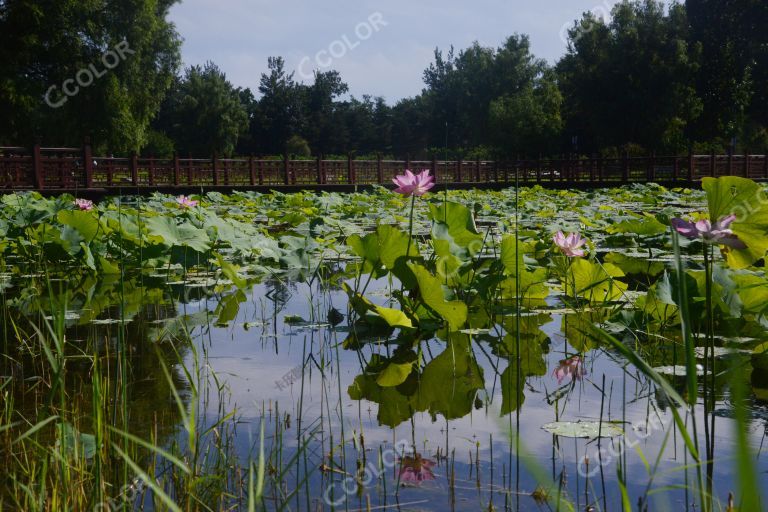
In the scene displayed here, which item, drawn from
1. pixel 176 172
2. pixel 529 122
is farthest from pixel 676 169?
pixel 529 122

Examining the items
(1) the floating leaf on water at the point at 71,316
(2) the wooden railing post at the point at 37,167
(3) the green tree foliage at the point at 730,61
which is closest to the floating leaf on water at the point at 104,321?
(1) the floating leaf on water at the point at 71,316

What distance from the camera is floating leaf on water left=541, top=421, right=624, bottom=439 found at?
4.60 ft

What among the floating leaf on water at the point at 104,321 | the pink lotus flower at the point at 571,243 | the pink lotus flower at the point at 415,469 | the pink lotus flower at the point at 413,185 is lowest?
the pink lotus flower at the point at 415,469

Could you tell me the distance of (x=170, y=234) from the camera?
3.13 m

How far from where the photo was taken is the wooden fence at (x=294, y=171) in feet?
44.5

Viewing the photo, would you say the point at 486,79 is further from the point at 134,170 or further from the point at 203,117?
the point at 134,170

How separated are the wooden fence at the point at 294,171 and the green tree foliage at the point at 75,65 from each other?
7.78 feet

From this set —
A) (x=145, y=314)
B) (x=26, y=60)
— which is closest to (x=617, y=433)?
(x=145, y=314)

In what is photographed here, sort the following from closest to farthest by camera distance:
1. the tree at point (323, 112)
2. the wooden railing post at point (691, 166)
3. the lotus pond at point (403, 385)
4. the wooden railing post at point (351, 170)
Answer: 1. the lotus pond at point (403, 385)
2. the wooden railing post at point (351, 170)
3. the wooden railing post at point (691, 166)
4. the tree at point (323, 112)

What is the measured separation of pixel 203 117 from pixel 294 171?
969 inches

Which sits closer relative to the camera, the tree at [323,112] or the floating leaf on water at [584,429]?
the floating leaf on water at [584,429]

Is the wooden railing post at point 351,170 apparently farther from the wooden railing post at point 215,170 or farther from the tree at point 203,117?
the tree at point 203,117

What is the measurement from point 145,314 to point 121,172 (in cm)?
1380

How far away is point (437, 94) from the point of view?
1807 inches
